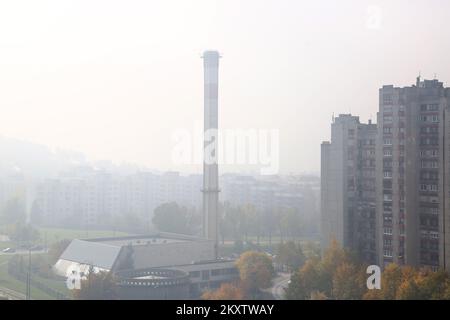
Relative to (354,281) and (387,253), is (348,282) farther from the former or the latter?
(387,253)

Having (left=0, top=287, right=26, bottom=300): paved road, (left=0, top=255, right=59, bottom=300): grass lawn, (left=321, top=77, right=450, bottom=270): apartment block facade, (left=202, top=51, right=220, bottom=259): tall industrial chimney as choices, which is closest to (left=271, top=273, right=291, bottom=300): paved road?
(left=321, top=77, right=450, bottom=270): apartment block facade

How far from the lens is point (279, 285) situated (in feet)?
19.9

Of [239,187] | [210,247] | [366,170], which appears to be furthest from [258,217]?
[366,170]

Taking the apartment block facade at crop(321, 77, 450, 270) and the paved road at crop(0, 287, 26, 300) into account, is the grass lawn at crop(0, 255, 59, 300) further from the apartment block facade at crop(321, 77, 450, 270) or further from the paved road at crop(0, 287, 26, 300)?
the apartment block facade at crop(321, 77, 450, 270)

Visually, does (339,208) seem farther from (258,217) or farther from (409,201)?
(258,217)

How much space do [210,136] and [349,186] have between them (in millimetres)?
2692

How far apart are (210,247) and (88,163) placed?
7393 mm

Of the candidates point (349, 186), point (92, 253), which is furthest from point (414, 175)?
point (92, 253)

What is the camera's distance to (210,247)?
8109mm

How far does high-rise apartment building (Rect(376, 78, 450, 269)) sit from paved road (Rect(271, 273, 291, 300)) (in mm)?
998

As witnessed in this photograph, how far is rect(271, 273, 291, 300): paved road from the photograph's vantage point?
17.7ft

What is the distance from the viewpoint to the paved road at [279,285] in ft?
17.7
